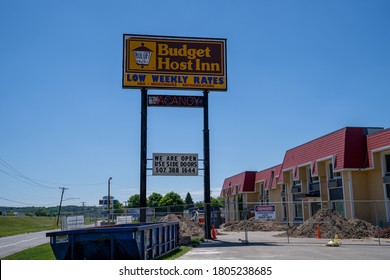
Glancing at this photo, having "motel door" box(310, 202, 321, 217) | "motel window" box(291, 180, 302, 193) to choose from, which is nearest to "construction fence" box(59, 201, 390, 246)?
"motel door" box(310, 202, 321, 217)

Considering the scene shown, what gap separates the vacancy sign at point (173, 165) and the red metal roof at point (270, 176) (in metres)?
25.3

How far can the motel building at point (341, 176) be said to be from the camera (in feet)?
97.0

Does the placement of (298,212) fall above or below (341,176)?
below

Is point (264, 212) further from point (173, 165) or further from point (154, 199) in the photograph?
point (154, 199)

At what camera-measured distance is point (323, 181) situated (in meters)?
36.4

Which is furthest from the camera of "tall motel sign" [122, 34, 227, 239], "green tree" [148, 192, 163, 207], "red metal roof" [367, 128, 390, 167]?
"green tree" [148, 192, 163, 207]

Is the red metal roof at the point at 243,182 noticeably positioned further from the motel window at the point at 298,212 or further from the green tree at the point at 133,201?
the green tree at the point at 133,201

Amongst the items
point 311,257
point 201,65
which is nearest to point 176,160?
point 201,65

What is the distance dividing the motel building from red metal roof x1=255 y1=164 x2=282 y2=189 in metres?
1.69

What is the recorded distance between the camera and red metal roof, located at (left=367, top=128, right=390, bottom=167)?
28220 mm

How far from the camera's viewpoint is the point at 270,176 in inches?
2028

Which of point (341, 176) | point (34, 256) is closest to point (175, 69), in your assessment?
point (34, 256)

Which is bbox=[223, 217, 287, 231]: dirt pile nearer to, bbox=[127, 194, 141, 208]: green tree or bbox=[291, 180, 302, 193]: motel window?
bbox=[291, 180, 302, 193]: motel window

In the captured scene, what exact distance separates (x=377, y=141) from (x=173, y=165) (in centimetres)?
1485
